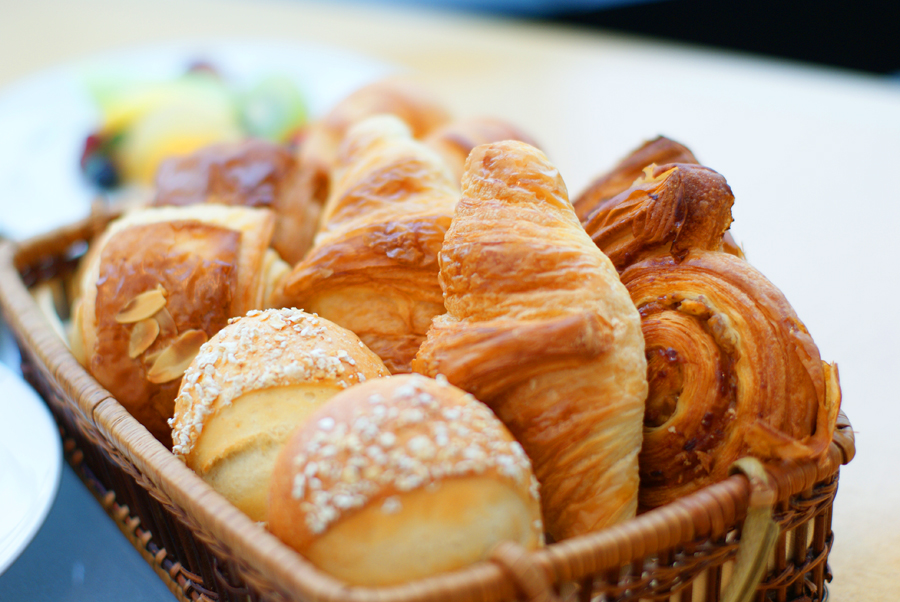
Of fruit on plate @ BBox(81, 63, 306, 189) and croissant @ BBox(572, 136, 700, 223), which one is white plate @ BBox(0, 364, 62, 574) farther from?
fruit on plate @ BBox(81, 63, 306, 189)

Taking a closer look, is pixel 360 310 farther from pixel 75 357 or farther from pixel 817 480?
pixel 817 480

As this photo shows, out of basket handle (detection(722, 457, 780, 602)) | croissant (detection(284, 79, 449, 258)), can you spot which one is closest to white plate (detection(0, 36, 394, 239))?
croissant (detection(284, 79, 449, 258))

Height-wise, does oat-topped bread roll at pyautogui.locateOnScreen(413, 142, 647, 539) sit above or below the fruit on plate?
above

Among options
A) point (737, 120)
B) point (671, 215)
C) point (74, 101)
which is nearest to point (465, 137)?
point (671, 215)

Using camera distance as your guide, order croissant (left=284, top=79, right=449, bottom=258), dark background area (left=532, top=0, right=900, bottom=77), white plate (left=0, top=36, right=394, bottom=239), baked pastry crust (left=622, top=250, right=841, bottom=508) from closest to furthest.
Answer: baked pastry crust (left=622, top=250, right=841, bottom=508) < croissant (left=284, top=79, right=449, bottom=258) < white plate (left=0, top=36, right=394, bottom=239) < dark background area (left=532, top=0, right=900, bottom=77)

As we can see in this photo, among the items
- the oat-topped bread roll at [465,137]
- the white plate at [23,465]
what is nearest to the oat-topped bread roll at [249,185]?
the oat-topped bread roll at [465,137]

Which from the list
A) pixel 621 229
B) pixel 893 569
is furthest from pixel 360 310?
pixel 893 569

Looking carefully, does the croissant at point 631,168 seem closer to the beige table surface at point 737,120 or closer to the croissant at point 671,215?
the croissant at point 671,215
